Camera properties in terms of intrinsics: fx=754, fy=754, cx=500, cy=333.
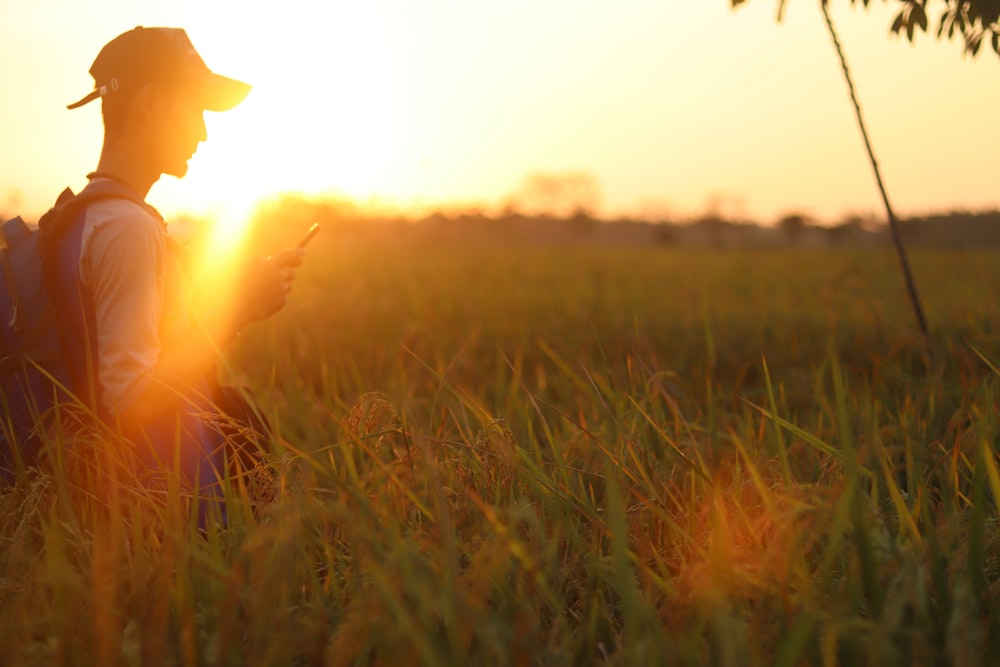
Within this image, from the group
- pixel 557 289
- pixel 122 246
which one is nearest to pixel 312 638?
pixel 122 246

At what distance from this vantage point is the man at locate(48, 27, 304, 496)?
6.21 feet

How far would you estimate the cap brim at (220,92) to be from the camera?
2.13 m

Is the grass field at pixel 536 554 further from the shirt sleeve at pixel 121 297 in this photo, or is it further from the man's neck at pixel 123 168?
the man's neck at pixel 123 168

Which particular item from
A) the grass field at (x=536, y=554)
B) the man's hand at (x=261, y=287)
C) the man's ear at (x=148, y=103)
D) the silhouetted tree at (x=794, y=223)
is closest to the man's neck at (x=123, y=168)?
the man's ear at (x=148, y=103)

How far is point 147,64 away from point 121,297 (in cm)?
65

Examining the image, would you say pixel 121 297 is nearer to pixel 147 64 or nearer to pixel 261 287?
pixel 261 287

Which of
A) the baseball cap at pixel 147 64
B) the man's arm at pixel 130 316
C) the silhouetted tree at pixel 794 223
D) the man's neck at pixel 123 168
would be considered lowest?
the silhouetted tree at pixel 794 223

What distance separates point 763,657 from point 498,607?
0.49m

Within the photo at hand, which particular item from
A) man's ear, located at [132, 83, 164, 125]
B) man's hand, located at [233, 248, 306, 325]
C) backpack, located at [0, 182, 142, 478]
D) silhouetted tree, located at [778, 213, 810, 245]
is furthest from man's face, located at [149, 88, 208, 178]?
silhouetted tree, located at [778, 213, 810, 245]

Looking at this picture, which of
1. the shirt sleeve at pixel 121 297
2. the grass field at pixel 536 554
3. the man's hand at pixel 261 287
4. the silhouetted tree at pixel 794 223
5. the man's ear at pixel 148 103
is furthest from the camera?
the silhouetted tree at pixel 794 223

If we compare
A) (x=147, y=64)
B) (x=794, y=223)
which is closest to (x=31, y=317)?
(x=147, y=64)

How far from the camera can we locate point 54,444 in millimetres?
1835

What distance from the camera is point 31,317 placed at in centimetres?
194

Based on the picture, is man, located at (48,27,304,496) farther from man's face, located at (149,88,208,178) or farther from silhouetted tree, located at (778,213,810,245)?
silhouetted tree, located at (778,213,810,245)
